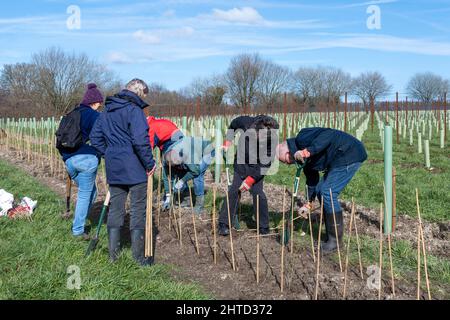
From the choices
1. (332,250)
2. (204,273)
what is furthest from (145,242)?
(332,250)

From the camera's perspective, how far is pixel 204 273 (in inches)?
138

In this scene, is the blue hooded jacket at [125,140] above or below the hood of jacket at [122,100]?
below

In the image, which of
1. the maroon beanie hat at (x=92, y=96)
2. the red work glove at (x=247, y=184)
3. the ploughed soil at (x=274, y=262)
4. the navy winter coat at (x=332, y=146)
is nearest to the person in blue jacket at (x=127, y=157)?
the ploughed soil at (x=274, y=262)

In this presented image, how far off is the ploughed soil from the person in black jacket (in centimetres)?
27

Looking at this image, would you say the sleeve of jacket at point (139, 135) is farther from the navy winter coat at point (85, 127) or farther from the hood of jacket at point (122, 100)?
the navy winter coat at point (85, 127)

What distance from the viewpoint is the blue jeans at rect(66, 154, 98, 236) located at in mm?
4129

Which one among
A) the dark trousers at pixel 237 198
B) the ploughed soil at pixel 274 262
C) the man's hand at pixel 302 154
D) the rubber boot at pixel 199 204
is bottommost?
the ploughed soil at pixel 274 262

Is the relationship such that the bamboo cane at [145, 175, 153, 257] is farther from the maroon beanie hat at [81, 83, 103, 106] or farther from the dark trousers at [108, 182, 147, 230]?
the maroon beanie hat at [81, 83, 103, 106]

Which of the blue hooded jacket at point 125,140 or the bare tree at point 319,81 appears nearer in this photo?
the blue hooded jacket at point 125,140

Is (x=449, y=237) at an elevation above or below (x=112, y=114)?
below

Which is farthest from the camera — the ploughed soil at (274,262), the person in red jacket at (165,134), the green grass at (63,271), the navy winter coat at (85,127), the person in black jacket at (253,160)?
the person in red jacket at (165,134)

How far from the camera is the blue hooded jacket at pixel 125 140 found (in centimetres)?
329
